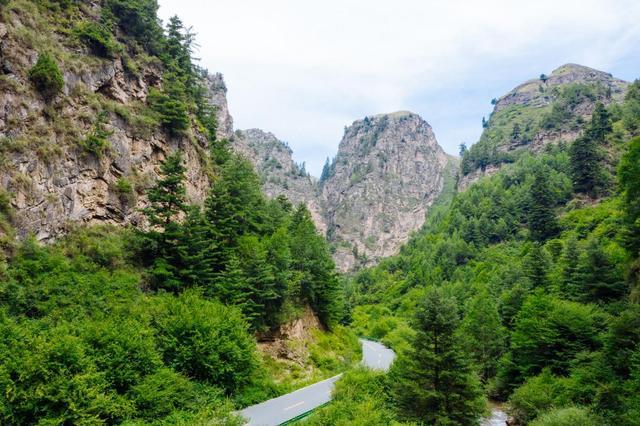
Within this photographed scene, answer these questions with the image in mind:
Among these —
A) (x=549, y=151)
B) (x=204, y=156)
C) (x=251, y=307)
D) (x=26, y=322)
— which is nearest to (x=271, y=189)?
(x=549, y=151)

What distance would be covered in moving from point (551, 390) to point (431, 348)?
1368 cm

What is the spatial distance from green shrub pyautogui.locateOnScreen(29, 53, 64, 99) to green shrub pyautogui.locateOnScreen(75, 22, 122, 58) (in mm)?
6613

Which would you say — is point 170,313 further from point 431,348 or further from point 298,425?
point 431,348

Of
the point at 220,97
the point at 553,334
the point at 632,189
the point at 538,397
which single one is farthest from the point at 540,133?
the point at 538,397

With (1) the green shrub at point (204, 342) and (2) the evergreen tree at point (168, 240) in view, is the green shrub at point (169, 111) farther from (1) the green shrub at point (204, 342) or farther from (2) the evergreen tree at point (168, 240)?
(1) the green shrub at point (204, 342)

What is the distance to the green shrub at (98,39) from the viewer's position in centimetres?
3384

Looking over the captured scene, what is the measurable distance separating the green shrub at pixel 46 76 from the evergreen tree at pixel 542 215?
273ft

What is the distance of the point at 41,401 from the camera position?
1503cm

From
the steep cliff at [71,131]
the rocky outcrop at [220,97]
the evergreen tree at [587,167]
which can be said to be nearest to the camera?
the steep cliff at [71,131]

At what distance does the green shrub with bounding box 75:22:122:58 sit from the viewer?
33.8 meters

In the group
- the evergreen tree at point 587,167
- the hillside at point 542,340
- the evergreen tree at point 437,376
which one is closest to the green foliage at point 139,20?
the hillside at point 542,340

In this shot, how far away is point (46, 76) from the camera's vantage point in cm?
2748

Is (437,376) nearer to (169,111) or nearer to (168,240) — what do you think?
(168,240)

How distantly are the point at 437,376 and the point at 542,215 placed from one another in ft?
222
